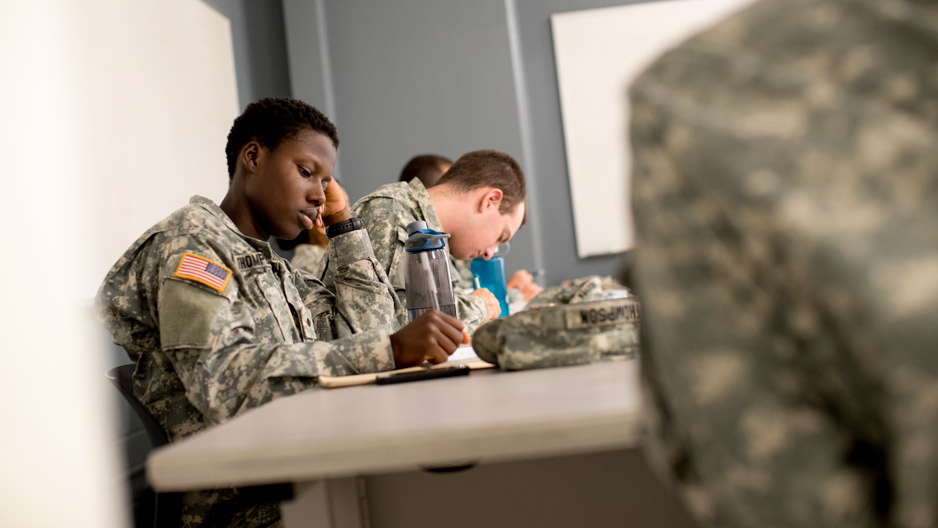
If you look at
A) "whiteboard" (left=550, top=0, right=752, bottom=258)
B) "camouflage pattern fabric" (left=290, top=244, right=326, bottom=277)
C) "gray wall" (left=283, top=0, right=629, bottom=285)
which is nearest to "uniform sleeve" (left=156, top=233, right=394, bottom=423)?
"camouflage pattern fabric" (left=290, top=244, right=326, bottom=277)

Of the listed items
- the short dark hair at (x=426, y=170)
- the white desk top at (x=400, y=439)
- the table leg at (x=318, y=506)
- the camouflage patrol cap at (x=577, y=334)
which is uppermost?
the short dark hair at (x=426, y=170)

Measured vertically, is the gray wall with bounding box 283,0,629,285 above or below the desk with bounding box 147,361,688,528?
above

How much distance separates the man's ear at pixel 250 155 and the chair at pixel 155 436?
1.58ft

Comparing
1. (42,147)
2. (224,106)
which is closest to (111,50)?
(224,106)

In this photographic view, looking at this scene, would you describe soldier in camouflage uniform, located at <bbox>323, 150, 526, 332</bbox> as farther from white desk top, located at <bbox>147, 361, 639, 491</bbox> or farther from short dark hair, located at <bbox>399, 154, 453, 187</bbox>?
white desk top, located at <bbox>147, 361, 639, 491</bbox>

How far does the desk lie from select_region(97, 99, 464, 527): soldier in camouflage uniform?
1.33 feet

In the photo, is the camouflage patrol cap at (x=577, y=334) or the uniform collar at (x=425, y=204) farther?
the uniform collar at (x=425, y=204)

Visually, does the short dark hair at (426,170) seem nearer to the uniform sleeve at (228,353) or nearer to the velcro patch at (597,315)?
the uniform sleeve at (228,353)

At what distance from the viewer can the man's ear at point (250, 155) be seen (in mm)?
1682

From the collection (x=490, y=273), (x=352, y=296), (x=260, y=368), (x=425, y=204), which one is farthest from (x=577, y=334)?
(x=490, y=273)

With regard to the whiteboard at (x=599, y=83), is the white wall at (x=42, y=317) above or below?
below

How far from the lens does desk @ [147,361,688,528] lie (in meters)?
0.60

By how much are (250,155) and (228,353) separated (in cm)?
61

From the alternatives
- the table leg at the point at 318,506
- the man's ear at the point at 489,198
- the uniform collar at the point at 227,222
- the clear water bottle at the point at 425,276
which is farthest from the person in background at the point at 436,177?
the table leg at the point at 318,506
